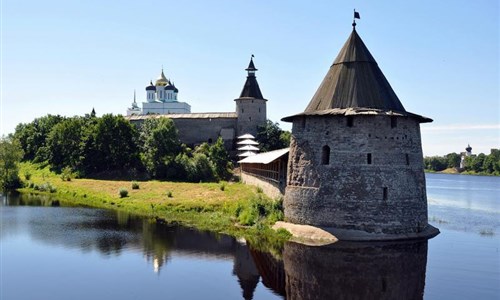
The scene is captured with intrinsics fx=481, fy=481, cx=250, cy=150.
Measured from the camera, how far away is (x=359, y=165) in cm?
2023

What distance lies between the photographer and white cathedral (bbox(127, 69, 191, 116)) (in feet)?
→ 285

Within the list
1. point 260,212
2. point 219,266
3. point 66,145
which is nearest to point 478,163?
point 66,145

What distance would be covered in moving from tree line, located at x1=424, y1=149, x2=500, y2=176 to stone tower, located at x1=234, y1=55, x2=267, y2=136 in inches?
2706

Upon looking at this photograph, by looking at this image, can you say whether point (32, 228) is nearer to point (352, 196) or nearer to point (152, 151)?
point (352, 196)

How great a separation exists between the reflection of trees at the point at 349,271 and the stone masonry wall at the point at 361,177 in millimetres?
1396

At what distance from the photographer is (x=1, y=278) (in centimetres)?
1483

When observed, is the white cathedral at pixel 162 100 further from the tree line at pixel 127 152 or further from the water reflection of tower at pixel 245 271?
the water reflection of tower at pixel 245 271

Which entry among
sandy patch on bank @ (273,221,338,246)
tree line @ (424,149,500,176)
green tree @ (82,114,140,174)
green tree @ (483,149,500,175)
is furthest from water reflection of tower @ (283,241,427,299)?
tree line @ (424,149,500,176)

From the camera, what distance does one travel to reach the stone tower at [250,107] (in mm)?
51531

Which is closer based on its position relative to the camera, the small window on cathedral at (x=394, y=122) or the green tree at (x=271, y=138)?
the small window on cathedral at (x=394, y=122)

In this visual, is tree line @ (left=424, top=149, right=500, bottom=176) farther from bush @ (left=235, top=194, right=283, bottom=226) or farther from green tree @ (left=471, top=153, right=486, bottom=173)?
bush @ (left=235, top=194, right=283, bottom=226)

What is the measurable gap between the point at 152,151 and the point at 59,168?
13.0m

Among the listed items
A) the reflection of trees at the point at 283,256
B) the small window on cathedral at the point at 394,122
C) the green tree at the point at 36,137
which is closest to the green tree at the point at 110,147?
the green tree at the point at 36,137

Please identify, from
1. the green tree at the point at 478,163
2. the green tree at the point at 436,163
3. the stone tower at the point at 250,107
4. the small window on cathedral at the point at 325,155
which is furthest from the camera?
the green tree at the point at 436,163
